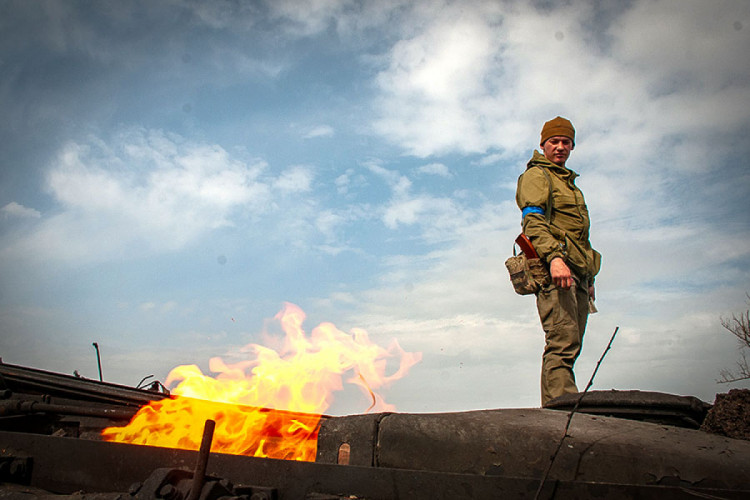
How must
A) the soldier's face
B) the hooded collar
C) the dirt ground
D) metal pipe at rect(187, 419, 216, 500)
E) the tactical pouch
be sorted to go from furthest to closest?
1. the soldier's face
2. the hooded collar
3. the tactical pouch
4. the dirt ground
5. metal pipe at rect(187, 419, 216, 500)

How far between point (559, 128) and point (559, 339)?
2166 mm

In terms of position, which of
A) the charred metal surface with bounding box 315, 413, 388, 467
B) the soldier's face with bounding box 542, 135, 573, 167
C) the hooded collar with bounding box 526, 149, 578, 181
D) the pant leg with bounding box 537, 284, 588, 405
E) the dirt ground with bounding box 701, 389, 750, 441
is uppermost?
the soldier's face with bounding box 542, 135, 573, 167

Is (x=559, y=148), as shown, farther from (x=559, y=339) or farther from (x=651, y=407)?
(x=651, y=407)

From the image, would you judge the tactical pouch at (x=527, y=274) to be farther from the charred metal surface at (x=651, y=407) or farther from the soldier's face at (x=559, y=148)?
the charred metal surface at (x=651, y=407)

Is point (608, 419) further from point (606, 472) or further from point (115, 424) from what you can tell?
point (115, 424)

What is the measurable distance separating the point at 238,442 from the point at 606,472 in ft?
6.37

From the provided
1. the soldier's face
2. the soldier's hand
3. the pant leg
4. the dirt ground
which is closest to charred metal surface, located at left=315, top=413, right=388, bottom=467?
the dirt ground

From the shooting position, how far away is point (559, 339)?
14.0ft

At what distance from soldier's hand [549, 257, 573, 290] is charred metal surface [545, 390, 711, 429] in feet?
5.36

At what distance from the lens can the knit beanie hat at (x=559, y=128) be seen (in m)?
5.16

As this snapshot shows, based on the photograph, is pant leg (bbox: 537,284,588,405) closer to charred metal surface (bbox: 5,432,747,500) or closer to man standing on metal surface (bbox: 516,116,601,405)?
man standing on metal surface (bbox: 516,116,601,405)


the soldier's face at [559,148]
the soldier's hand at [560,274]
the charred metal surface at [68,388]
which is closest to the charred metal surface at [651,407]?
the soldier's hand at [560,274]

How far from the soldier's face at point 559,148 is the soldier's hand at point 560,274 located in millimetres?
1349

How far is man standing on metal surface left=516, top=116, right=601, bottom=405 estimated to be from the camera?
422 cm
